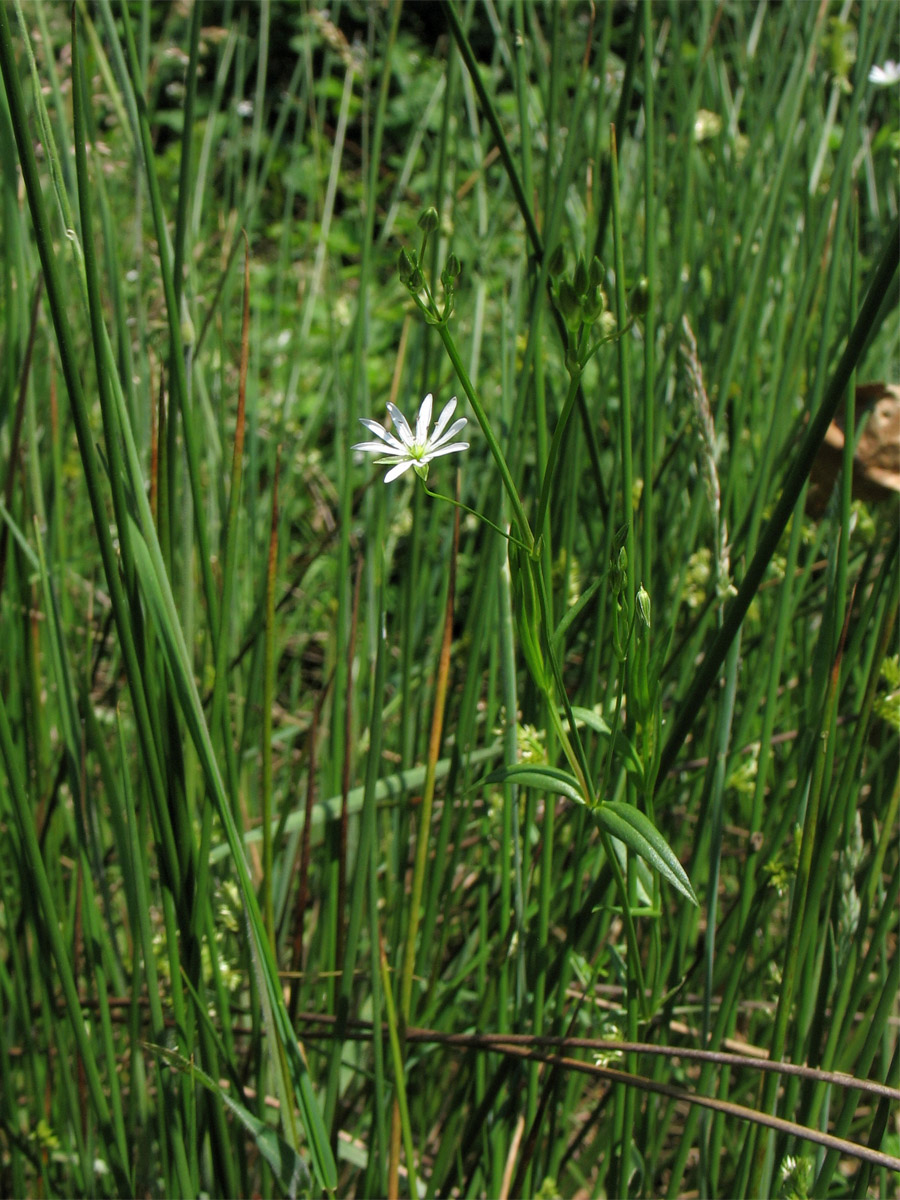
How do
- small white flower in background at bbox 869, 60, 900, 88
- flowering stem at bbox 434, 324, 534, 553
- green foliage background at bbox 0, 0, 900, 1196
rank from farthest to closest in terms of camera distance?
small white flower in background at bbox 869, 60, 900, 88 → green foliage background at bbox 0, 0, 900, 1196 → flowering stem at bbox 434, 324, 534, 553

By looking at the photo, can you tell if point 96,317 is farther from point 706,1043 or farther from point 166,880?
point 706,1043

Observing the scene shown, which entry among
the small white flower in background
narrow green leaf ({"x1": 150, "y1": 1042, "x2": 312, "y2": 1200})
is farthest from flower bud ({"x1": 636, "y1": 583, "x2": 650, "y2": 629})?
the small white flower in background

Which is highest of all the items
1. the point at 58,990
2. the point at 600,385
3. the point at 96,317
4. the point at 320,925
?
the point at 96,317

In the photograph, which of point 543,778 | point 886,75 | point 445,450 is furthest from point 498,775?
point 886,75

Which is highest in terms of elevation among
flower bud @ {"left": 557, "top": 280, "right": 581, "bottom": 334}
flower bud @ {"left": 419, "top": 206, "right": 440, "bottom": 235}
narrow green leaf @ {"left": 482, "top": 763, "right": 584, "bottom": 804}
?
flower bud @ {"left": 419, "top": 206, "right": 440, "bottom": 235}

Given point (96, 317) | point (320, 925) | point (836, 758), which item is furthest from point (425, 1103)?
point (96, 317)

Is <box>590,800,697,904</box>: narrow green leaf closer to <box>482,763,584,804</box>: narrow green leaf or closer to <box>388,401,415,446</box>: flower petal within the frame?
<box>482,763,584,804</box>: narrow green leaf

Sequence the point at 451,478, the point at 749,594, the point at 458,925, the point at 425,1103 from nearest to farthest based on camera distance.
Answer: the point at 749,594 < the point at 425,1103 < the point at 458,925 < the point at 451,478

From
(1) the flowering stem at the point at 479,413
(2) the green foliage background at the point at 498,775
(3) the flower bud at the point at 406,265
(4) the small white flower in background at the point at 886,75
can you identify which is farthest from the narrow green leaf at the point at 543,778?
(4) the small white flower in background at the point at 886,75

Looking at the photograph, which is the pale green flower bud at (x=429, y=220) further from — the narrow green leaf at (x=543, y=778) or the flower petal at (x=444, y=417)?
the narrow green leaf at (x=543, y=778)

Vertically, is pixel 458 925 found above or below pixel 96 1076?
below

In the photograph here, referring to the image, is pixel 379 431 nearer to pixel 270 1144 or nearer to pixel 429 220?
pixel 429 220
